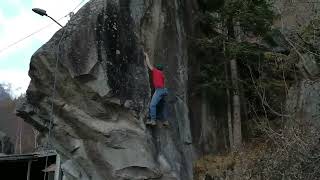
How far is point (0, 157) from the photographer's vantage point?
1912 centimetres

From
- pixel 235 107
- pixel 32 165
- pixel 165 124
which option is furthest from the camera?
pixel 32 165

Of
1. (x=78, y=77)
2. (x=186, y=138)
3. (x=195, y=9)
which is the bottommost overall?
(x=186, y=138)

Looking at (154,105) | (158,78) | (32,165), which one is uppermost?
(158,78)

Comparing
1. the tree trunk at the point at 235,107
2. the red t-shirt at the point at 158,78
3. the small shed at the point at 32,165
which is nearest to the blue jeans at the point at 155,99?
the red t-shirt at the point at 158,78

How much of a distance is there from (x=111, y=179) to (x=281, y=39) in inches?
404

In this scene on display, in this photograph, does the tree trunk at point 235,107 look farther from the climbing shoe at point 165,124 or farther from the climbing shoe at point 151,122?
the climbing shoe at point 151,122

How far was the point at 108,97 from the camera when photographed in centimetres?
1395

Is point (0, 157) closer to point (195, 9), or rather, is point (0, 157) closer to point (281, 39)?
point (195, 9)

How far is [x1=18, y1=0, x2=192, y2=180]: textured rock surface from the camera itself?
550 inches

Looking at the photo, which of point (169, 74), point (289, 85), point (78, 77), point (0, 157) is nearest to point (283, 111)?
point (289, 85)

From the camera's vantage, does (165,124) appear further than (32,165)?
No

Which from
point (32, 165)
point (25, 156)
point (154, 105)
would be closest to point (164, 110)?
point (154, 105)

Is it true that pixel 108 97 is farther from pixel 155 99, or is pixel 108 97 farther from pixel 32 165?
pixel 32 165

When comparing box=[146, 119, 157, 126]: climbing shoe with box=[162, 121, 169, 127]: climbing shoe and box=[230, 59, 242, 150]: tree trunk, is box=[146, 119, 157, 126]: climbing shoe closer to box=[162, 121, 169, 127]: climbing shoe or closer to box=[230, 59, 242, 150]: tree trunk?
box=[162, 121, 169, 127]: climbing shoe
